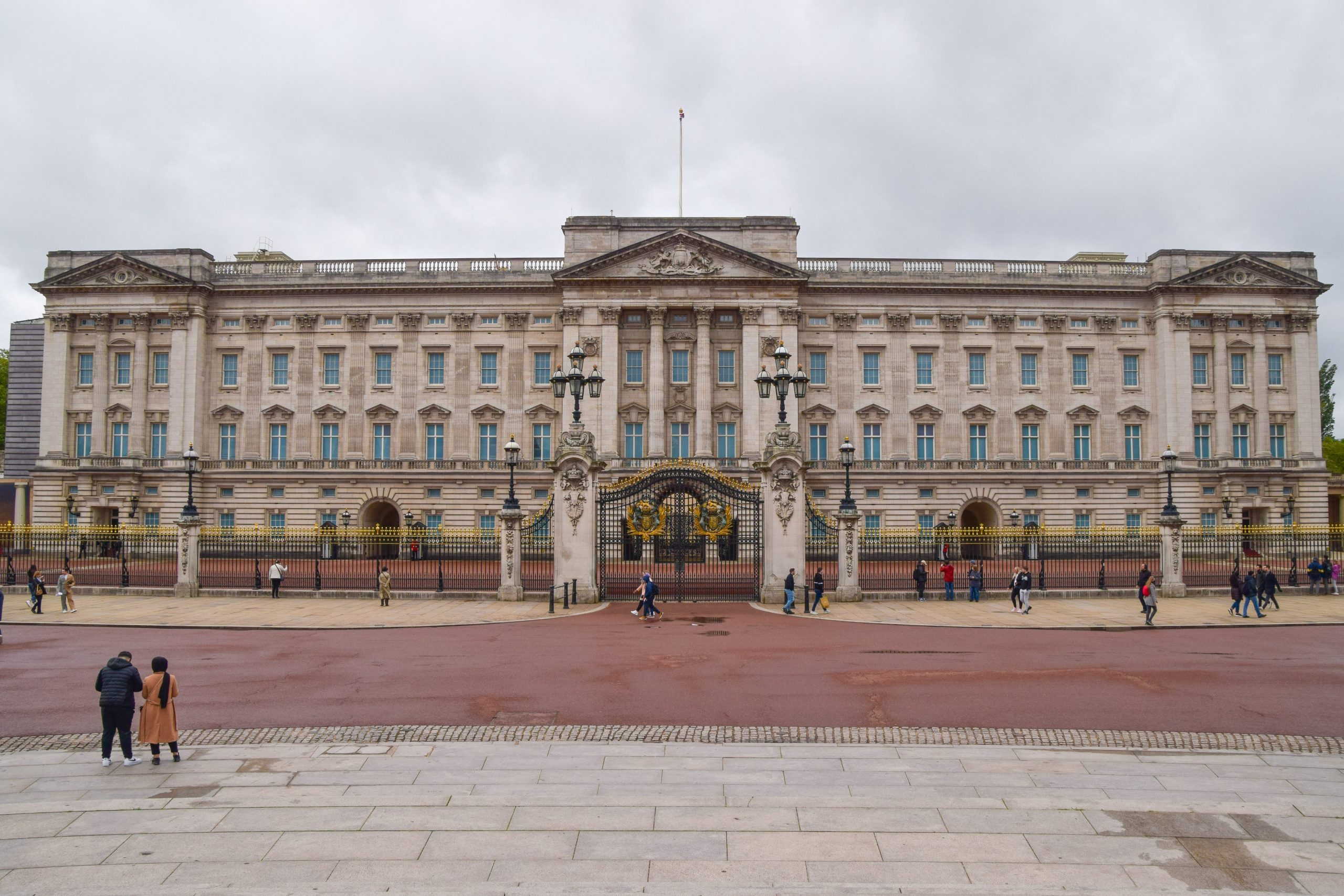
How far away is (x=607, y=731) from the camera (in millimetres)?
12438

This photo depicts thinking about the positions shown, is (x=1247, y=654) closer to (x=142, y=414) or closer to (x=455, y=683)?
(x=455, y=683)

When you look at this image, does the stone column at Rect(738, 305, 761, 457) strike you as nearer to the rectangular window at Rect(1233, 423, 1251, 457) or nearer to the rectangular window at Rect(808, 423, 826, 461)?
the rectangular window at Rect(808, 423, 826, 461)

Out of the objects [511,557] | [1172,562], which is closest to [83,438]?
[511,557]

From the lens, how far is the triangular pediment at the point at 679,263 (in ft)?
169

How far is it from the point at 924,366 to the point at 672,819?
162 ft

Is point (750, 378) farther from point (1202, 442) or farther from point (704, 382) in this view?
point (1202, 442)

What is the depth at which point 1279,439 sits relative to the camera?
54125mm

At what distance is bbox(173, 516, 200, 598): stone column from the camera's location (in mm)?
30672

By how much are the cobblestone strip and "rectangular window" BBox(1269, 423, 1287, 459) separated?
50661 millimetres

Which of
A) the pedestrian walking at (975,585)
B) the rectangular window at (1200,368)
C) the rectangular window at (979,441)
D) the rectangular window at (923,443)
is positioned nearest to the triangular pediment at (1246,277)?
the rectangular window at (1200,368)

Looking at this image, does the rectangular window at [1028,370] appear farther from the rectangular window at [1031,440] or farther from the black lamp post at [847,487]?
the black lamp post at [847,487]

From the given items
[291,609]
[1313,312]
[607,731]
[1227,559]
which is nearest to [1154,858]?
[607,731]

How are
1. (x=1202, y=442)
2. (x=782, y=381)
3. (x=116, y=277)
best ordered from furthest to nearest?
(x=116, y=277)
(x=1202, y=442)
(x=782, y=381)

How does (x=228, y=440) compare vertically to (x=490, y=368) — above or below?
below
